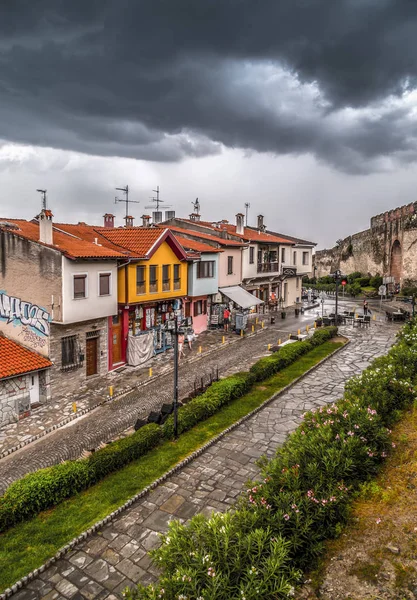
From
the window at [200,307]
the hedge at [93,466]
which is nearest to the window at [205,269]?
the window at [200,307]

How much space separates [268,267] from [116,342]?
20.3 metres

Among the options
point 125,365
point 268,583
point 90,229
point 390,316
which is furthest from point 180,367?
point 390,316

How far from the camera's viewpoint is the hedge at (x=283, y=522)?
5152 millimetres

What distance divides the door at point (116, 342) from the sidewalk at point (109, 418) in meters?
2.46

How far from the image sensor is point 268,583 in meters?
5.13

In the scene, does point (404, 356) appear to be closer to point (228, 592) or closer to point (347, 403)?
point (347, 403)

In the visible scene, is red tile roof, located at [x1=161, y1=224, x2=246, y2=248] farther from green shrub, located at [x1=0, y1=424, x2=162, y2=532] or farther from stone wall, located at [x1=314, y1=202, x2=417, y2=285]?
green shrub, located at [x1=0, y1=424, x2=162, y2=532]

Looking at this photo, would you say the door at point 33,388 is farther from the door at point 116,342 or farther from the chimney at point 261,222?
the chimney at point 261,222

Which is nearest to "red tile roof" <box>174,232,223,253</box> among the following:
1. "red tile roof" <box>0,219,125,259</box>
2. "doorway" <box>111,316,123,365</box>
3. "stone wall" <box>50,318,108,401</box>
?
"red tile roof" <box>0,219,125,259</box>

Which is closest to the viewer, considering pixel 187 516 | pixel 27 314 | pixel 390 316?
pixel 187 516

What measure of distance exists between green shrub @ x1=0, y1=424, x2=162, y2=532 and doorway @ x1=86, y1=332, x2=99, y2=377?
9.54 meters

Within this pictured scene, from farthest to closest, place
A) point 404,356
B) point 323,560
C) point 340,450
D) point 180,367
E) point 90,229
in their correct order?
point 90,229 → point 180,367 → point 404,356 → point 340,450 → point 323,560

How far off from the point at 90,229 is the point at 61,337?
9937 millimetres

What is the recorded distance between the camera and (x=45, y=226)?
18.2m
